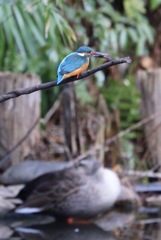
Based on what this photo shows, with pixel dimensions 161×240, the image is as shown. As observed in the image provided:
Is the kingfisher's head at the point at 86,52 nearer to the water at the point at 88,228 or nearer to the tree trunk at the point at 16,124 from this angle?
the water at the point at 88,228

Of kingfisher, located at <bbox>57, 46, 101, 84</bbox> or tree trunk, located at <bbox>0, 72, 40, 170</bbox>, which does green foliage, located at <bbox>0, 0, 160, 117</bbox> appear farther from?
kingfisher, located at <bbox>57, 46, 101, 84</bbox>

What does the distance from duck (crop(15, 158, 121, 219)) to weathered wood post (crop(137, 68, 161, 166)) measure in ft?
4.85

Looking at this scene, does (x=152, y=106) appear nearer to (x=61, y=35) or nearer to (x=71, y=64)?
(x=61, y=35)

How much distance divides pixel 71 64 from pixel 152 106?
4.74 meters

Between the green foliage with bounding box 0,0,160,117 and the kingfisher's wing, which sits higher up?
the green foliage with bounding box 0,0,160,117

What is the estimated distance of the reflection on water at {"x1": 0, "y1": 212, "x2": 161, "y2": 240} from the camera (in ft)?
18.0

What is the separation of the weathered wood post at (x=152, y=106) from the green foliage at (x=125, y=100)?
39 cm

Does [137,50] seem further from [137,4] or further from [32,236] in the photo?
[32,236]

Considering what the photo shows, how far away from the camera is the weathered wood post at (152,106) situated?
25.6ft

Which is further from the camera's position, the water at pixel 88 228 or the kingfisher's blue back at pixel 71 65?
the water at pixel 88 228

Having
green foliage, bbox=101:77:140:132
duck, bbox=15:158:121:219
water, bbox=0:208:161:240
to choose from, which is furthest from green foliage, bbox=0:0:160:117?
water, bbox=0:208:161:240

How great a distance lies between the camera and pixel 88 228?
231 inches

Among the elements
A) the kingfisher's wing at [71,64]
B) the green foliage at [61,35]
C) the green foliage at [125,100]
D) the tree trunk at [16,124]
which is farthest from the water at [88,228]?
the kingfisher's wing at [71,64]

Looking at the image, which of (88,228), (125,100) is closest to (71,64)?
(88,228)
